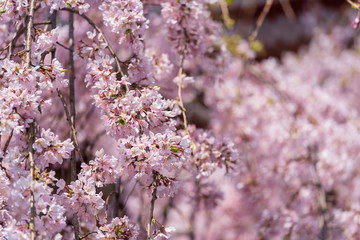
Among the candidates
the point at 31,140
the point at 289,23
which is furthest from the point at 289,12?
the point at 31,140

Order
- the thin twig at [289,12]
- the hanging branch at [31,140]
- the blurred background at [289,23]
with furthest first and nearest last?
the blurred background at [289,23], the thin twig at [289,12], the hanging branch at [31,140]

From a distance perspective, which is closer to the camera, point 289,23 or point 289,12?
Answer: point 289,12

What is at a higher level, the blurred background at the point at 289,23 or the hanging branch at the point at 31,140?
the blurred background at the point at 289,23

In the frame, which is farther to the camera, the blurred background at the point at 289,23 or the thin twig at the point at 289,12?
the blurred background at the point at 289,23

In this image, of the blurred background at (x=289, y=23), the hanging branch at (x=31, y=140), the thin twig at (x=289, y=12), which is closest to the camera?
the hanging branch at (x=31, y=140)

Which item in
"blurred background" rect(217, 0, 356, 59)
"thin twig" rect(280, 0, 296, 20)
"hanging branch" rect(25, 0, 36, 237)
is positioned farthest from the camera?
"blurred background" rect(217, 0, 356, 59)

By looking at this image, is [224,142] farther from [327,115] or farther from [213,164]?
[327,115]

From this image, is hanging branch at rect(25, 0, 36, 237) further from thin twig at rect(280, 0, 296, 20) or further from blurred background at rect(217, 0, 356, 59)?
blurred background at rect(217, 0, 356, 59)

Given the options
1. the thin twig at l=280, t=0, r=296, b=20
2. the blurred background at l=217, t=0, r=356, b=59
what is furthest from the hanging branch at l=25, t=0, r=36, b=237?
the blurred background at l=217, t=0, r=356, b=59

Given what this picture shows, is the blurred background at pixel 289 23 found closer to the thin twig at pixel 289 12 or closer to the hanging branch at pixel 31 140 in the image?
the thin twig at pixel 289 12

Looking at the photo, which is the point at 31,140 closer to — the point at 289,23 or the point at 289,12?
the point at 289,12

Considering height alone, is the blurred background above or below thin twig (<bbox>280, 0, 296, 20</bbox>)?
above

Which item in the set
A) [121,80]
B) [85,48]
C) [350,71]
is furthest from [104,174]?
[350,71]

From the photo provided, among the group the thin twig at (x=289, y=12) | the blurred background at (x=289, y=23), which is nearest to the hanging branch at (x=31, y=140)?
the thin twig at (x=289, y=12)
